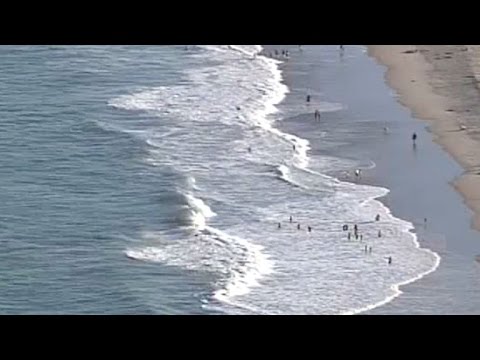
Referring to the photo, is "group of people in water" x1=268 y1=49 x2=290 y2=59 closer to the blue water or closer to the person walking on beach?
the blue water

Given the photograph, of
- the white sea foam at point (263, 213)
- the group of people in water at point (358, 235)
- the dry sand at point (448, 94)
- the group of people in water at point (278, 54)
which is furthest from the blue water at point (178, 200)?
the dry sand at point (448, 94)

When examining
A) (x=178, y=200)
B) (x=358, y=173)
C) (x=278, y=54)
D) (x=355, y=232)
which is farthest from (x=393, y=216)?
(x=278, y=54)

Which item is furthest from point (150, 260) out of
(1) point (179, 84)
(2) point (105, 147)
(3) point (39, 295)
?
(1) point (179, 84)

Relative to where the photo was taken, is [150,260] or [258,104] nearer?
[150,260]

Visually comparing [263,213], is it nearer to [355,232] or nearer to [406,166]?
[355,232]

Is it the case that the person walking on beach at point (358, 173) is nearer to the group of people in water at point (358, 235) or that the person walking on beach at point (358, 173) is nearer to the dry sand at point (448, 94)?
the dry sand at point (448, 94)

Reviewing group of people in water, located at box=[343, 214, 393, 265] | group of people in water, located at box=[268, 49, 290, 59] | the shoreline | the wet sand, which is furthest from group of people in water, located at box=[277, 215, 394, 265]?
group of people in water, located at box=[268, 49, 290, 59]
